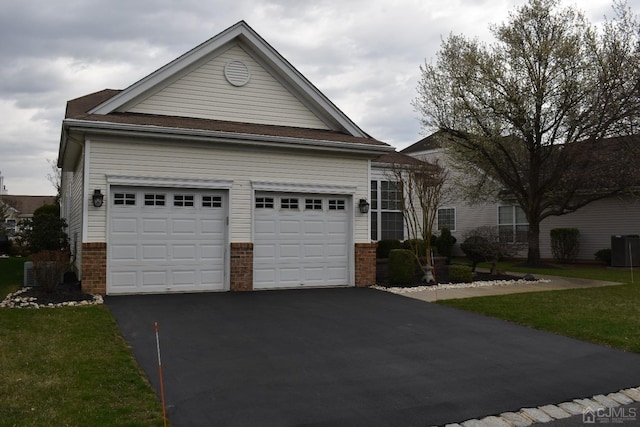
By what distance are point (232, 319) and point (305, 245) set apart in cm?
454

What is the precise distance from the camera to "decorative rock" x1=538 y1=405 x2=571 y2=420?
5164 mm

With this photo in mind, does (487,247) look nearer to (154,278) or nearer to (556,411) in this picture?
(154,278)

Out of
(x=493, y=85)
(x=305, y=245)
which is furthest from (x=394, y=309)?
(x=493, y=85)

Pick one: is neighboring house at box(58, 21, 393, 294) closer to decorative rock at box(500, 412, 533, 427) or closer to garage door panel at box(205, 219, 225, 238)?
garage door panel at box(205, 219, 225, 238)

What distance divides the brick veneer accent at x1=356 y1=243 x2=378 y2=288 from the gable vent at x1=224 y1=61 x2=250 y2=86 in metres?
5.17

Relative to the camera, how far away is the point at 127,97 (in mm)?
12828

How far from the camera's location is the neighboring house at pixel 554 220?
→ 901 inches

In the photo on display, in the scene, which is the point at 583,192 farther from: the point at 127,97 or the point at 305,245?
the point at 127,97

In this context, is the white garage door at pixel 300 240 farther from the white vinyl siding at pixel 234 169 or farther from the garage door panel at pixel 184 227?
the garage door panel at pixel 184 227

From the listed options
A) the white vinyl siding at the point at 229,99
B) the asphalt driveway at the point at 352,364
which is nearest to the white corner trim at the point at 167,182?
the white vinyl siding at the point at 229,99

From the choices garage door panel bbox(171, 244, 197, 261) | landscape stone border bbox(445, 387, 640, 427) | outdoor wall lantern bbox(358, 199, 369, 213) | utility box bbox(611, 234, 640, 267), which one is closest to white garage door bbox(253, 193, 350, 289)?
outdoor wall lantern bbox(358, 199, 369, 213)

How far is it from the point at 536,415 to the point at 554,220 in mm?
22081

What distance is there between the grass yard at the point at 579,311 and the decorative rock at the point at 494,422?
3.82 metres

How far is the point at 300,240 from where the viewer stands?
13.7 meters
